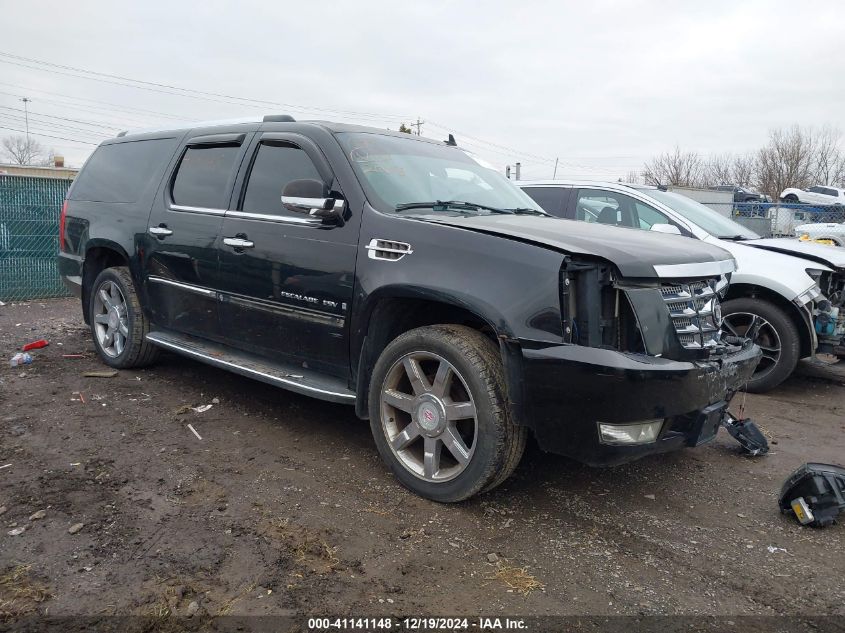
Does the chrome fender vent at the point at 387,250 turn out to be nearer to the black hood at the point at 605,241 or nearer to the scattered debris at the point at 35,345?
the black hood at the point at 605,241

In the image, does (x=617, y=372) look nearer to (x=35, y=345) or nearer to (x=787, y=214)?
(x=35, y=345)

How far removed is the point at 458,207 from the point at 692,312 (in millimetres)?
1487

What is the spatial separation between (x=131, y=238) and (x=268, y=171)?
1.58m

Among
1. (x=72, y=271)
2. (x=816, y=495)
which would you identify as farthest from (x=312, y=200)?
(x=72, y=271)

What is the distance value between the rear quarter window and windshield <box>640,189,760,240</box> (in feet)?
14.9

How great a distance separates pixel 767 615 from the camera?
8.23 ft

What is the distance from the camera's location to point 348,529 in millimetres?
3078

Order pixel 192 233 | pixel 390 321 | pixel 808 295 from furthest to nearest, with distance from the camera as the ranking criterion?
pixel 808 295 → pixel 192 233 → pixel 390 321

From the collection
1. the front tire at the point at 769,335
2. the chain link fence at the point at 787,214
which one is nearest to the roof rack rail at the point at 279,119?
the front tire at the point at 769,335

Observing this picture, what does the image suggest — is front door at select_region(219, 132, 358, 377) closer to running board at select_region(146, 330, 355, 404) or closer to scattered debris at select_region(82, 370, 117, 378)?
running board at select_region(146, 330, 355, 404)

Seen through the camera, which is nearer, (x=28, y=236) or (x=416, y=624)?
(x=416, y=624)

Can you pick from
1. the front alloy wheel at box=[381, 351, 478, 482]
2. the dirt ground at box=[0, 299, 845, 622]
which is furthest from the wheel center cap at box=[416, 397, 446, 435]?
the dirt ground at box=[0, 299, 845, 622]

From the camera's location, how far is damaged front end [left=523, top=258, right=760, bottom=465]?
2797 millimetres


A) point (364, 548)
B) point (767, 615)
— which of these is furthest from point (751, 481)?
point (364, 548)
